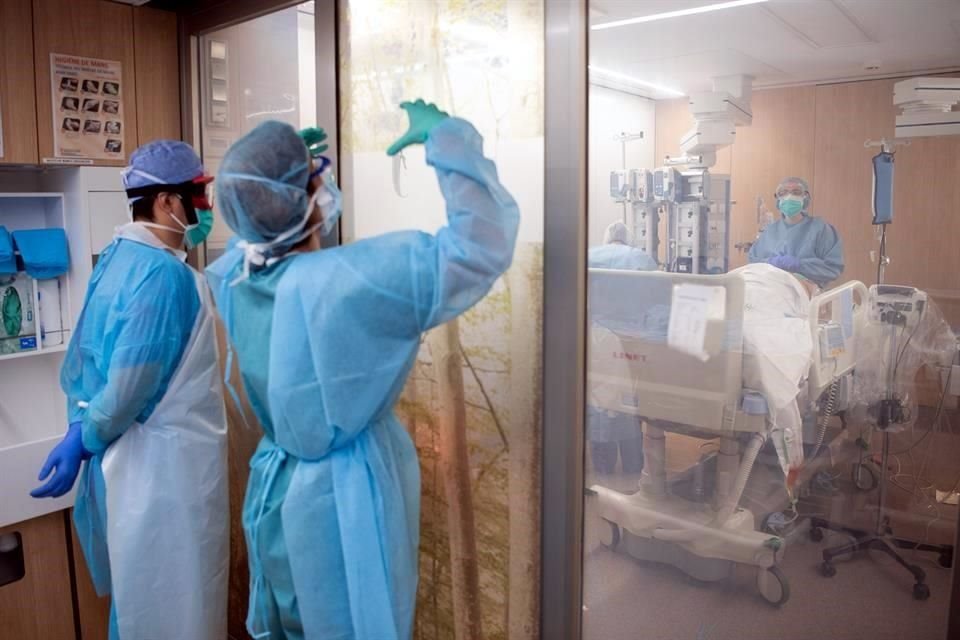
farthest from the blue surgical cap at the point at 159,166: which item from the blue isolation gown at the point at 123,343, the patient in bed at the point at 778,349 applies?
the patient in bed at the point at 778,349

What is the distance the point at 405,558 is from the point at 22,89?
6.50ft

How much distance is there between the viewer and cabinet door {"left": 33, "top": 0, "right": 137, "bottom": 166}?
249cm

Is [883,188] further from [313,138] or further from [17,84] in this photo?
[17,84]

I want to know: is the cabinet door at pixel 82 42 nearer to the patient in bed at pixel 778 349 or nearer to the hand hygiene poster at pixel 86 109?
the hand hygiene poster at pixel 86 109

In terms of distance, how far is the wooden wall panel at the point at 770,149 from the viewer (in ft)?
4.83

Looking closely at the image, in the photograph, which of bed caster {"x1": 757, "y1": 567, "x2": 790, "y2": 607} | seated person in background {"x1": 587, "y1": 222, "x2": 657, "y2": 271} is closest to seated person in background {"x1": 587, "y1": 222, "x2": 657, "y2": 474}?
seated person in background {"x1": 587, "y1": 222, "x2": 657, "y2": 271}

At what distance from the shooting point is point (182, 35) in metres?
2.76

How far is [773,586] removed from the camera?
5.28 ft

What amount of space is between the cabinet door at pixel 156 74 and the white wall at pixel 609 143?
5.90 feet

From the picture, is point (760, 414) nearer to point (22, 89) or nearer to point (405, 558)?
point (405, 558)

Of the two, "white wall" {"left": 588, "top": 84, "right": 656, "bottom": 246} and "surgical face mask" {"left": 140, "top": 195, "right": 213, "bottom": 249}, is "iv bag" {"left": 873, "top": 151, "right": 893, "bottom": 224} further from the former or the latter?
"surgical face mask" {"left": 140, "top": 195, "right": 213, "bottom": 249}

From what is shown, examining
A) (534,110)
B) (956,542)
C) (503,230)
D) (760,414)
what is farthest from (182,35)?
(956,542)

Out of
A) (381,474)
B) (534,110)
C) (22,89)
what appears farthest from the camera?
(22,89)

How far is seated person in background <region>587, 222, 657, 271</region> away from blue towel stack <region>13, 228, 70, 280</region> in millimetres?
1949
